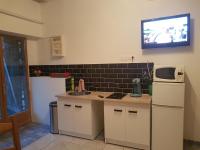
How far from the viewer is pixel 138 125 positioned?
260cm

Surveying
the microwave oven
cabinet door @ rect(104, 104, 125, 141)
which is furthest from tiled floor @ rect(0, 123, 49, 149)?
the microwave oven

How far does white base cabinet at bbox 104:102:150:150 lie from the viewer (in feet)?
8.42

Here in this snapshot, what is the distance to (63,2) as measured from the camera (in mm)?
3637

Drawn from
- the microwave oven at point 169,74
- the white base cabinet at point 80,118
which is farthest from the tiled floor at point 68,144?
the microwave oven at point 169,74

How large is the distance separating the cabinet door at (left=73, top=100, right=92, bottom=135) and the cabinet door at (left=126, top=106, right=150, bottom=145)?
0.70 metres

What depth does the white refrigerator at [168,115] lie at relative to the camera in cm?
232

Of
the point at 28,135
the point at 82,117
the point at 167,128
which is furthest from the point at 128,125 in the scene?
the point at 28,135

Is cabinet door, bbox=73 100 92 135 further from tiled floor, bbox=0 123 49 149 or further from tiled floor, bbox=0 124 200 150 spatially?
tiled floor, bbox=0 123 49 149

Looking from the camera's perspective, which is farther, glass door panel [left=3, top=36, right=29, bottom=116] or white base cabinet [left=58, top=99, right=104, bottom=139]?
glass door panel [left=3, top=36, right=29, bottom=116]

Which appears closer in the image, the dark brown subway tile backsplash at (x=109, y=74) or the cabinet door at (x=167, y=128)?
the cabinet door at (x=167, y=128)

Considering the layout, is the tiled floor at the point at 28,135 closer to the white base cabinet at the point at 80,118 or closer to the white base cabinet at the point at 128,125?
the white base cabinet at the point at 80,118

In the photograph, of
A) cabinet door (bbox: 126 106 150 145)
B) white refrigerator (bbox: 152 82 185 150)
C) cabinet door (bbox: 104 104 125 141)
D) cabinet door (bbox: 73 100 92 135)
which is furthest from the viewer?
cabinet door (bbox: 73 100 92 135)

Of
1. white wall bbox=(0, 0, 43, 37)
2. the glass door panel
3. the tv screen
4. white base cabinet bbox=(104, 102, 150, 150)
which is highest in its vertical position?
white wall bbox=(0, 0, 43, 37)

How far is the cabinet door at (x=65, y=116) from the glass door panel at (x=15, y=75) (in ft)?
3.82
